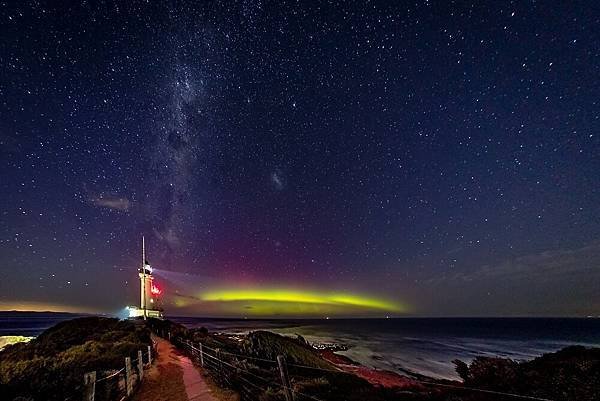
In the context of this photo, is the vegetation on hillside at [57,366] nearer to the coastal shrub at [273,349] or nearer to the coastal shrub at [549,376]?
the coastal shrub at [273,349]

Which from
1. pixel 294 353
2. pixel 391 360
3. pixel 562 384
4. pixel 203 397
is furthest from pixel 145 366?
pixel 391 360

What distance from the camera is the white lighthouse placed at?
2036 inches

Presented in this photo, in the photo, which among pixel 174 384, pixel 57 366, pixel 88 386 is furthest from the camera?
pixel 174 384

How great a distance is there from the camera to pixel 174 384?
36.7ft

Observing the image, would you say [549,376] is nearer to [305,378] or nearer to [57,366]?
[305,378]

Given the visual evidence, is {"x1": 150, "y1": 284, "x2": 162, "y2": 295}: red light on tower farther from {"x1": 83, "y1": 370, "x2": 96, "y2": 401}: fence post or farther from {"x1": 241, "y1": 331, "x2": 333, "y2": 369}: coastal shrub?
{"x1": 83, "y1": 370, "x2": 96, "y2": 401}: fence post

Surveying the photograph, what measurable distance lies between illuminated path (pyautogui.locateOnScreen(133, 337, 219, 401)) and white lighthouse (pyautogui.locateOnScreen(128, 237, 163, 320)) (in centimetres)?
4187

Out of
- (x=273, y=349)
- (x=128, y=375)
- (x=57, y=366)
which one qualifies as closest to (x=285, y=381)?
(x=128, y=375)

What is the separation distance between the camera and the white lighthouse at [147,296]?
5172 cm

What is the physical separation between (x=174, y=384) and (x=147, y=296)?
49.2 metres

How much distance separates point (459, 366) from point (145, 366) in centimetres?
1425

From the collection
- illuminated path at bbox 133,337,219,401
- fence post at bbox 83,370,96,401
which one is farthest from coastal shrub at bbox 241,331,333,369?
fence post at bbox 83,370,96,401

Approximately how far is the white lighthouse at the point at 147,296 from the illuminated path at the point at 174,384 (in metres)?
41.9

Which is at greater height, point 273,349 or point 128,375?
point 128,375
